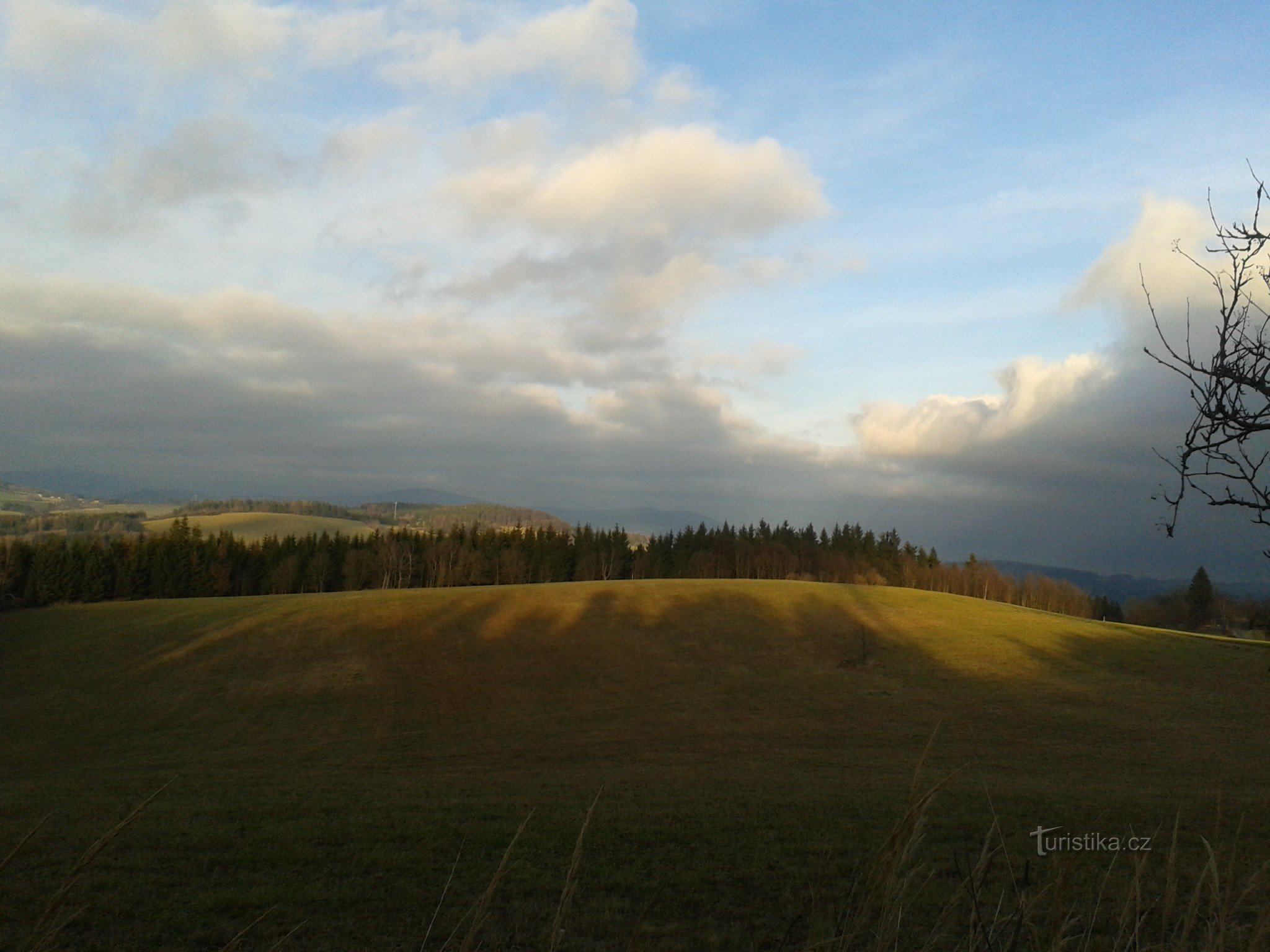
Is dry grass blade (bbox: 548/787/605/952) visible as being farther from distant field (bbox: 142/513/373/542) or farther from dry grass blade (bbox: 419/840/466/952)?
distant field (bbox: 142/513/373/542)

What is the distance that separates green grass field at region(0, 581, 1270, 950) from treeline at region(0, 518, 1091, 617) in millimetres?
9763

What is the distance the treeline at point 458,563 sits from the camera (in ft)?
239

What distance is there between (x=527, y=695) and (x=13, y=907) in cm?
2928

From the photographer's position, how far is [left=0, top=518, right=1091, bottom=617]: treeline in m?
72.8

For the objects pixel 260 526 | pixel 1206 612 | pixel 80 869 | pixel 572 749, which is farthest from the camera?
pixel 260 526

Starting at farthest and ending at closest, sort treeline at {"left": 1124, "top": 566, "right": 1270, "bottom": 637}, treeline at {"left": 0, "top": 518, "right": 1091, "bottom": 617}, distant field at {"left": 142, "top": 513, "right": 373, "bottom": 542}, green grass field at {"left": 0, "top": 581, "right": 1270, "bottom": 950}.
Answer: distant field at {"left": 142, "top": 513, "right": 373, "bottom": 542}, treeline at {"left": 1124, "top": 566, "right": 1270, "bottom": 637}, treeline at {"left": 0, "top": 518, "right": 1091, "bottom": 617}, green grass field at {"left": 0, "top": 581, "right": 1270, "bottom": 950}

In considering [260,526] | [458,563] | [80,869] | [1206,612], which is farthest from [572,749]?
[260,526]

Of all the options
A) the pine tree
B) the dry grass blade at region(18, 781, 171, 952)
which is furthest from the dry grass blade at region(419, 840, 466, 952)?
the pine tree

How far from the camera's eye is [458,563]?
302ft

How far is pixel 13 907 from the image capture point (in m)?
8.30

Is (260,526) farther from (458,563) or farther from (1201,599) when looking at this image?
(1201,599)

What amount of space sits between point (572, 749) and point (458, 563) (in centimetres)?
6802

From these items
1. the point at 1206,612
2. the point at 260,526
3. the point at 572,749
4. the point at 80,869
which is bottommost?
the point at 260,526

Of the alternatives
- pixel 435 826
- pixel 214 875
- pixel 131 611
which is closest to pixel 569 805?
pixel 435 826
